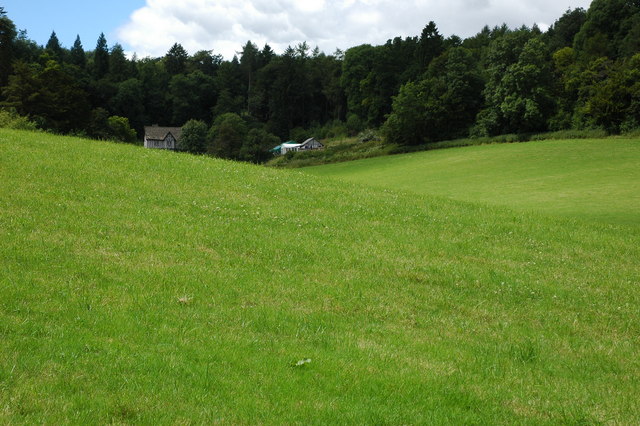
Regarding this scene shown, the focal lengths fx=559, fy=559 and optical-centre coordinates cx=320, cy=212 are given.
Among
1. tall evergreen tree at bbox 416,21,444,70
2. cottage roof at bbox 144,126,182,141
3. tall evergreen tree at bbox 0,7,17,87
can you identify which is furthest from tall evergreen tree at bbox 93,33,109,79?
tall evergreen tree at bbox 416,21,444,70

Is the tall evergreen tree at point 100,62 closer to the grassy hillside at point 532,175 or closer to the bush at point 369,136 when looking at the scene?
the bush at point 369,136

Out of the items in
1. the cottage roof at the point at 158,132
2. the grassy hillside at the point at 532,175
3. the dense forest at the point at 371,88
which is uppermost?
the dense forest at the point at 371,88

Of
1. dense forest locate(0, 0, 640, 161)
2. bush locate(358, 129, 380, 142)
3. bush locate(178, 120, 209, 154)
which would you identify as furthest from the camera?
bush locate(178, 120, 209, 154)

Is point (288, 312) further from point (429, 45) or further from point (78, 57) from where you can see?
point (78, 57)

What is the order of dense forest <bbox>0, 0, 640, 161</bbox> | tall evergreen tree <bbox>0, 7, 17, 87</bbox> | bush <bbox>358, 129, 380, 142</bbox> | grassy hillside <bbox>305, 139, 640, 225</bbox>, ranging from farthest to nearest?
1. bush <bbox>358, 129, 380, 142</bbox>
2. tall evergreen tree <bbox>0, 7, 17, 87</bbox>
3. dense forest <bbox>0, 0, 640, 161</bbox>
4. grassy hillside <bbox>305, 139, 640, 225</bbox>

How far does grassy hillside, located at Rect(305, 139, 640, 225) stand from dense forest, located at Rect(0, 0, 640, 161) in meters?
9.52

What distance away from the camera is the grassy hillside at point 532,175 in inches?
1606

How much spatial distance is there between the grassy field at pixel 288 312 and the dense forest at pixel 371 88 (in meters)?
31.4

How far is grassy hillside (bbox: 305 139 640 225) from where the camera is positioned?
40.8 meters

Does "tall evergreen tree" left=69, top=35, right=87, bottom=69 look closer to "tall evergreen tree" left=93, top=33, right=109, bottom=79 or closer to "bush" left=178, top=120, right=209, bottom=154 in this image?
"tall evergreen tree" left=93, top=33, right=109, bottom=79

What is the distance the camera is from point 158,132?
167500 millimetres

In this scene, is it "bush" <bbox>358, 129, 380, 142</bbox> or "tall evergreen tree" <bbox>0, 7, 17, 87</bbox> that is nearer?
"tall evergreen tree" <bbox>0, 7, 17, 87</bbox>

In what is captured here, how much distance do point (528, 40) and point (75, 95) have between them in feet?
231

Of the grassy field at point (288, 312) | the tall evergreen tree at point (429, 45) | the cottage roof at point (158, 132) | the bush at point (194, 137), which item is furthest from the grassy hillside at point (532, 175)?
the cottage roof at point (158, 132)
